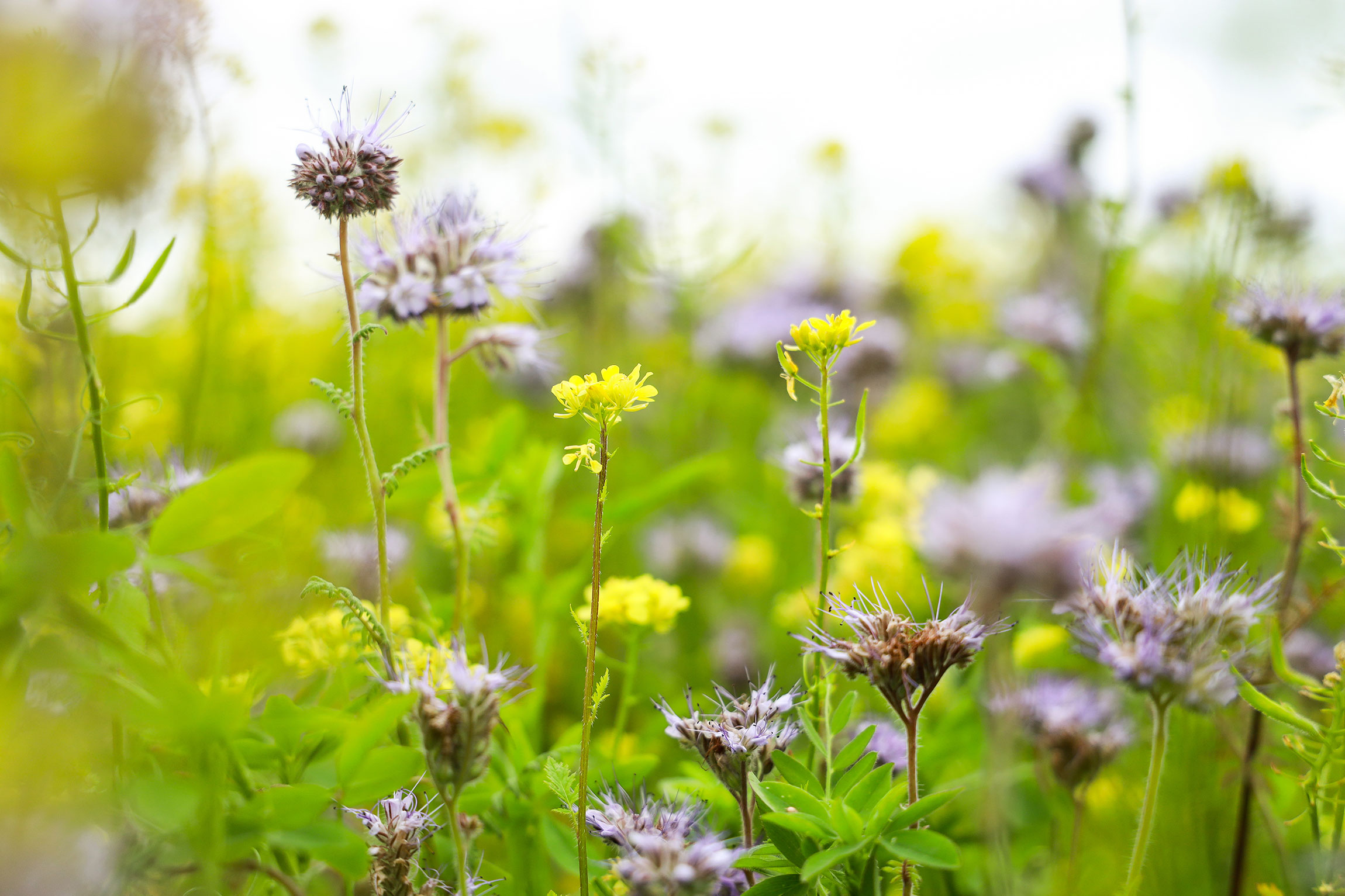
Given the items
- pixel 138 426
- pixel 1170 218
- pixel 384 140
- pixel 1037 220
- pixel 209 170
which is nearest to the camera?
pixel 384 140

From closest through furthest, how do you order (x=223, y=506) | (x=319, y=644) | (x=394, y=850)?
(x=223, y=506), (x=394, y=850), (x=319, y=644)

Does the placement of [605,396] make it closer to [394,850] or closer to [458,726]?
[458,726]

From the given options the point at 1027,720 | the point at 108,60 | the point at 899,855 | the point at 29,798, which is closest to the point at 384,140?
the point at 108,60

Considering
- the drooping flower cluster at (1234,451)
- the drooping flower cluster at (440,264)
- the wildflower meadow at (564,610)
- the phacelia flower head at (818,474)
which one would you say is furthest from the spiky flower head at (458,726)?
the drooping flower cluster at (1234,451)

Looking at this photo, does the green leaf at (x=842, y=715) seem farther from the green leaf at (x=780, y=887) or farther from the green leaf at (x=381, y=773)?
the green leaf at (x=381, y=773)

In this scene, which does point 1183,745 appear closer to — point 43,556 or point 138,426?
point 43,556

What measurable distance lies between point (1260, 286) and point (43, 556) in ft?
5.03

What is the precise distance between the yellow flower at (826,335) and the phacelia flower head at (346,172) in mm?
440

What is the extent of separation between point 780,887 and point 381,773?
384 mm

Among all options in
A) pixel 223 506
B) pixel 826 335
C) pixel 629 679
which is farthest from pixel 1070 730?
pixel 223 506

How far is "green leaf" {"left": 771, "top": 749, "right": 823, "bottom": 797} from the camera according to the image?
2.72 feet

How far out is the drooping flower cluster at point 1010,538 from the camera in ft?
2.82

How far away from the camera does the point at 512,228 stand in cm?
118

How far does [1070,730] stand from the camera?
1.20 m
